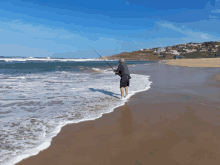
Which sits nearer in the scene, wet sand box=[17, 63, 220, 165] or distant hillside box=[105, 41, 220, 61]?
wet sand box=[17, 63, 220, 165]

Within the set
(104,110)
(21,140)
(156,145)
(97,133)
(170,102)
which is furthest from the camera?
Answer: (170,102)

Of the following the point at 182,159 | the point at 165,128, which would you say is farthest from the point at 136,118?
the point at 182,159

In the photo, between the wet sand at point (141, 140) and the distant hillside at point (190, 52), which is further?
the distant hillside at point (190, 52)

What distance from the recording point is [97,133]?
3.80 m

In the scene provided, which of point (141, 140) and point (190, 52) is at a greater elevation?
point (190, 52)

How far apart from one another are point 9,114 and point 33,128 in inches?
68.7

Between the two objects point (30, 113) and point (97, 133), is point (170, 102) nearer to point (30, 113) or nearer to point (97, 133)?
point (97, 133)

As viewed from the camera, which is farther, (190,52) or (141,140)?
(190,52)

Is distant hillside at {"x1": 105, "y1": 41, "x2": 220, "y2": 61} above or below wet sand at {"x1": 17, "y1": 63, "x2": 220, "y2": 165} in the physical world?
above

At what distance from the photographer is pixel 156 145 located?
3.21 metres

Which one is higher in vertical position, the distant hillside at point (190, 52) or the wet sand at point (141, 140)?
the distant hillside at point (190, 52)

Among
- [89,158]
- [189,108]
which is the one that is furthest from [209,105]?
[89,158]

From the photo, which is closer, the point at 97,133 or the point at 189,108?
the point at 97,133

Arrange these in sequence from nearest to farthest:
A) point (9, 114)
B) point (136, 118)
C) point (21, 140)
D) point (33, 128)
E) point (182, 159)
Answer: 1. point (182, 159)
2. point (21, 140)
3. point (33, 128)
4. point (136, 118)
5. point (9, 114)
